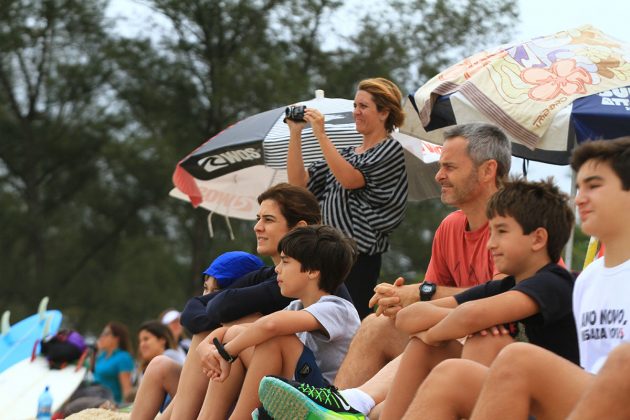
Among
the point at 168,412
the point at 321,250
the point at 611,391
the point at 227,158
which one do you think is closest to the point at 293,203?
Answer: the point at 321,250

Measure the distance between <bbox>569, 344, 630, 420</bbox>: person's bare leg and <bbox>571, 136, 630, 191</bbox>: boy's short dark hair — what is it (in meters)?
0.79

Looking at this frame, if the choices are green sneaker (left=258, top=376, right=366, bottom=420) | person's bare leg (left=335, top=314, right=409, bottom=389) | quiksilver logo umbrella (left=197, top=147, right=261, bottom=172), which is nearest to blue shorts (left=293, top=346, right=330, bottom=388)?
person's bare leg (left=335, top=314, right=409, bottom=389)

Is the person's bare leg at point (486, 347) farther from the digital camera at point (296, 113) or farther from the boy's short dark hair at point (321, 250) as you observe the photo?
the digital camera at point (296, 113)

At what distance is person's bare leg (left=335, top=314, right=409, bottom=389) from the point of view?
16.3 ft

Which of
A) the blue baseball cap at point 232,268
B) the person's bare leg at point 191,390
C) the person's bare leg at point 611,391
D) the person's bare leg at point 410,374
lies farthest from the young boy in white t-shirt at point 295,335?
the person's bare leg at point 611,391

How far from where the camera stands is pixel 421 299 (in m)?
4.86

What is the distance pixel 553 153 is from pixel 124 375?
6648 millimetres

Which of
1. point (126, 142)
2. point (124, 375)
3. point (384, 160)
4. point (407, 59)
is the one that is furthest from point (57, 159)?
point (384, 160)

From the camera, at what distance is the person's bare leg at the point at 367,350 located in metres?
4.96

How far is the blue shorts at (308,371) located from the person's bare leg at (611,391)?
193cm

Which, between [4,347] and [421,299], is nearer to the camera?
[421,299]

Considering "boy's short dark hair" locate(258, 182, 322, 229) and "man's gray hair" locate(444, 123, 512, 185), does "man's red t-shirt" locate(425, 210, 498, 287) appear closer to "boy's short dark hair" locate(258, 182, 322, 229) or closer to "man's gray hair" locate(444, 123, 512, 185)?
"man's gray hair" locate(444, 123, 512, 185)

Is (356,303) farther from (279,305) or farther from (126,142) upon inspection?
(126,142)

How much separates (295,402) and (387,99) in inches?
101
